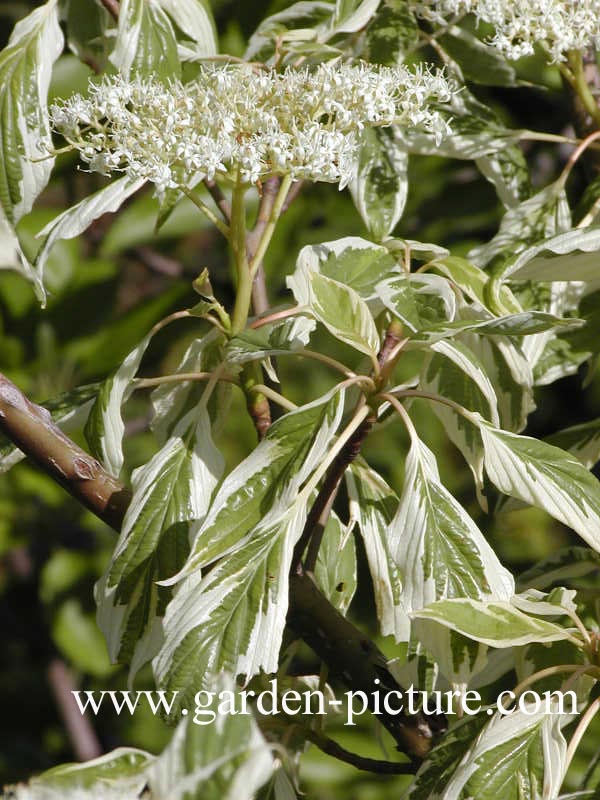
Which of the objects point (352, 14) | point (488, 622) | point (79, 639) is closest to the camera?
point (488, 622)

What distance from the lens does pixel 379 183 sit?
0.81 m

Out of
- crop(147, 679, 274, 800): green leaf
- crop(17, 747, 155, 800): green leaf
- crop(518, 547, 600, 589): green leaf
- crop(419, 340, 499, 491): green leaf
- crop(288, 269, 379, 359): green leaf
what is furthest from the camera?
crop(518, 547, 600, 589): green leaf

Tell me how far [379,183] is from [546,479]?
289mm

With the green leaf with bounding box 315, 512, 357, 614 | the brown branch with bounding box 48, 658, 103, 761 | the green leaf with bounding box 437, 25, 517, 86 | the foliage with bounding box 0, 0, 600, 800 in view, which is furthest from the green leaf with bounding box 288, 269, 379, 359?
the brown branch with bounding box 48, 658, 103, 761

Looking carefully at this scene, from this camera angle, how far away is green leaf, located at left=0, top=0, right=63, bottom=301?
0.73m

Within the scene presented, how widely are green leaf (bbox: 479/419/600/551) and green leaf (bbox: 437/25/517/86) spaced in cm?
36

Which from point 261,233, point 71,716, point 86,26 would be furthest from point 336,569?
point 71,716

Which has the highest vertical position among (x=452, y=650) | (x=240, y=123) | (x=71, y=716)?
(x=240, y=123)

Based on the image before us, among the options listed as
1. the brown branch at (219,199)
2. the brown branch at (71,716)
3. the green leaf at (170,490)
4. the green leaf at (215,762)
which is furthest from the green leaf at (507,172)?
the brown branch at (71,716)

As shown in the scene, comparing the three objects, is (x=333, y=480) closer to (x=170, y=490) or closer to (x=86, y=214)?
(x=170, y=490)

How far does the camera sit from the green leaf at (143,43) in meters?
0.76

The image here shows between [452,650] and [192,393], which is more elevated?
[192,393]

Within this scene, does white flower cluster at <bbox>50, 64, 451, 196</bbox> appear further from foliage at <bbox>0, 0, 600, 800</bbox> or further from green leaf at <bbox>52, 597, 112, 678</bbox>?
green leaf at <bbox>52, 597, 112, 678</bbox>

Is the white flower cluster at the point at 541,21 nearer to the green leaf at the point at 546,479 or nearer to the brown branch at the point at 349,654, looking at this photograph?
the green leaf at the point at 546,479
